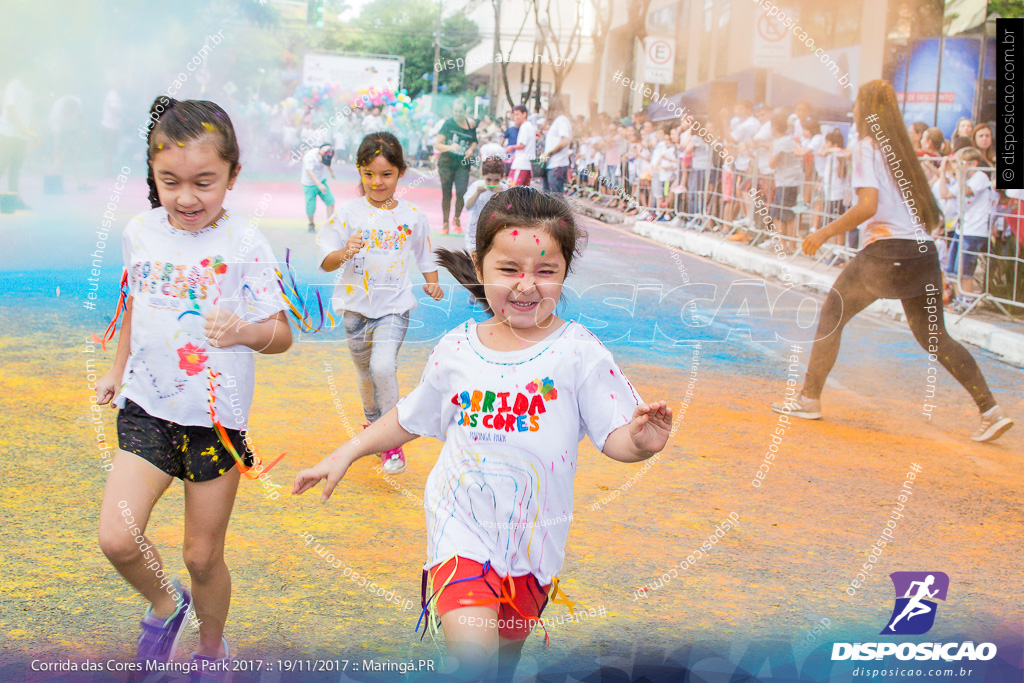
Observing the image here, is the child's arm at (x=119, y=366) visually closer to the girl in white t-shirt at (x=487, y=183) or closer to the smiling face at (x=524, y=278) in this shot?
the smiling face at (x=524, y=278)

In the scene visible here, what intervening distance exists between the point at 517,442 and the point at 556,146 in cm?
576

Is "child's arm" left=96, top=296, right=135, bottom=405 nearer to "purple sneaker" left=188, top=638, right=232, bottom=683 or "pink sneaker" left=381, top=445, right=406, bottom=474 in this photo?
"purple sneaker" left=188, top=638, right=232, bottom=683

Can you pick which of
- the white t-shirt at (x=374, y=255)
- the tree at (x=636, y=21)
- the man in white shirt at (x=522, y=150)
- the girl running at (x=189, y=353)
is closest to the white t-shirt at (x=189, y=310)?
the girl running at (x=189, y=353)

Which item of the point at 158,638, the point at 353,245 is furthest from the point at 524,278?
the point at 353,245

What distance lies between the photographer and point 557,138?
297 inches

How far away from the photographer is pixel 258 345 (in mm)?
2082

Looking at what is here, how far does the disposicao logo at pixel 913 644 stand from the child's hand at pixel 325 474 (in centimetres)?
132

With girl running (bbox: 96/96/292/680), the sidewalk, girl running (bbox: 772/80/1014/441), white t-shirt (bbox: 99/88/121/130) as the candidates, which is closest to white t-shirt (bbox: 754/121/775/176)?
the sidewalk

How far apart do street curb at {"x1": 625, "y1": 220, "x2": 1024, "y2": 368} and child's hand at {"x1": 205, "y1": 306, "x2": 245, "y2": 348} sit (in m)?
4.31

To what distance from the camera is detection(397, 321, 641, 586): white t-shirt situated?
1.88 metres

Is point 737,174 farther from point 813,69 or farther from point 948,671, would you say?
point 948,671

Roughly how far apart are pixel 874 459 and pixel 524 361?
2.81 metres

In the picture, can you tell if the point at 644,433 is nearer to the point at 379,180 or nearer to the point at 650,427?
the point at 650,427

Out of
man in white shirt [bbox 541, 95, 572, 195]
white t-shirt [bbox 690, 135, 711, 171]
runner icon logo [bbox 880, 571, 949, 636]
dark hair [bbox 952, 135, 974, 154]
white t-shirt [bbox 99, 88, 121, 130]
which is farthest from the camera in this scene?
white t-shirt [bbox 690, 135, 711, 171]
